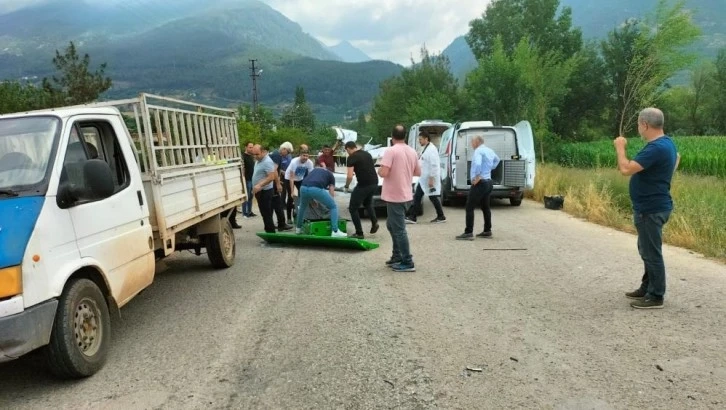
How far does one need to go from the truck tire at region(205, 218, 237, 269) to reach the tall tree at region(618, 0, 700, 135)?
25103 millimetres

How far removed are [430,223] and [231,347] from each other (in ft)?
24.9

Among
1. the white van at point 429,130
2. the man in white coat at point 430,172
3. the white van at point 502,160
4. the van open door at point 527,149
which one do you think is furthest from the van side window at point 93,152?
the white van at point 429,130

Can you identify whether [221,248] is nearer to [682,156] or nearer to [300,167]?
[300,167]

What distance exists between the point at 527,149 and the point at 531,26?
3784 centimetres

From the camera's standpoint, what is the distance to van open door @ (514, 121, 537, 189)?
45.4 feet

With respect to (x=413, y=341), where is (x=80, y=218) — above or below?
above

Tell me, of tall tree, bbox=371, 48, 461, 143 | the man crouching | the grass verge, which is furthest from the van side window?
tall tree, bbox=371, 48, 461, 143

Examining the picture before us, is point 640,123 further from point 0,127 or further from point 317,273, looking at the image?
point 0,127

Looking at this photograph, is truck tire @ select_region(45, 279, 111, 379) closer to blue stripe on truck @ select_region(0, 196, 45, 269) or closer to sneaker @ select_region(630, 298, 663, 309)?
blue stripe on truck @ select_region(0, 196, 45, 269)

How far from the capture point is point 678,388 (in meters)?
3.56

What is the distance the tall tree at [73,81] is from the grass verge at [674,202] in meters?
21.0

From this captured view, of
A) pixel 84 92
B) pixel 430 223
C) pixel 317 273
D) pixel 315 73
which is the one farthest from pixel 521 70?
pixel 315 73

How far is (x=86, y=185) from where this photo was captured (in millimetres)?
4000

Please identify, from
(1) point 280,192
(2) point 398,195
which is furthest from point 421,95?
(2) point 398,195
